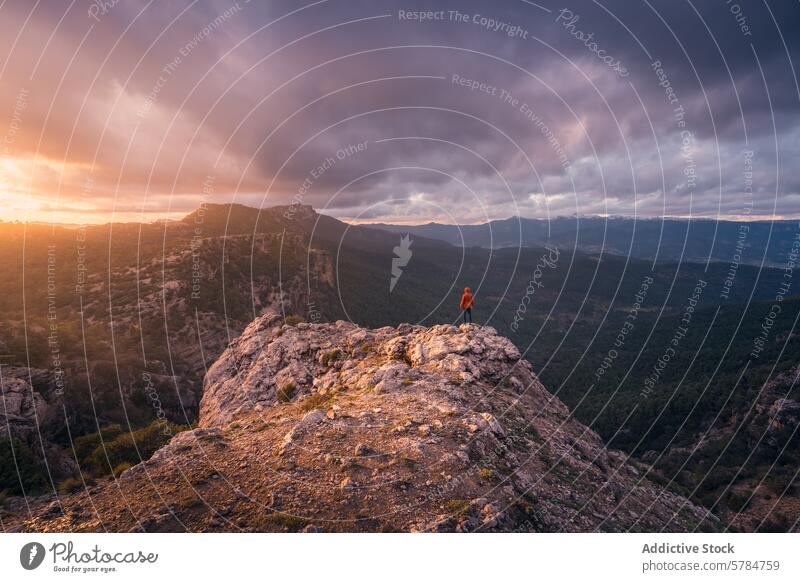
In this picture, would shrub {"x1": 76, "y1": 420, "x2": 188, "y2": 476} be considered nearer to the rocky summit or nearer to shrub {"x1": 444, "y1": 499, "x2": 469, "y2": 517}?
the rocky summit

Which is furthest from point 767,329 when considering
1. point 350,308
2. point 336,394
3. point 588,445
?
point 336,394

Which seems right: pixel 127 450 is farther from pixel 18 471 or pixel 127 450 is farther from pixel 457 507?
pixel 457 507

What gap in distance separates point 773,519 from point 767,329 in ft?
307

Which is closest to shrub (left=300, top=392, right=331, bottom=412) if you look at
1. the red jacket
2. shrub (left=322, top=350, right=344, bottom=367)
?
shrub (left=322, top=350, right=344, bottom=367)

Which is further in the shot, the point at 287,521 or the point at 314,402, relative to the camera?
the point at 314,402

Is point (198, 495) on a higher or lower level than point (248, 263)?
lower

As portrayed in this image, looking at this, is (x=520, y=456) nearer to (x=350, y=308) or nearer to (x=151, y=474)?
(x=151, y=474)

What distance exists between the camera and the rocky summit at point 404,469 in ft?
34.4

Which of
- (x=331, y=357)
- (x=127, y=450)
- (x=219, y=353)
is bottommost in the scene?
(x=219, y=353)

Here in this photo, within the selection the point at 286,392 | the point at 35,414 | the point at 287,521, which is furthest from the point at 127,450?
the point at 35,414

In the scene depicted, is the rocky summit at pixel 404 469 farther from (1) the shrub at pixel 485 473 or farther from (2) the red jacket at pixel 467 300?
(2) the red jacket at pixel 467 300

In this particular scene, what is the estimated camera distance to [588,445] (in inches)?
681

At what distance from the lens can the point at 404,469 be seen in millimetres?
11773
